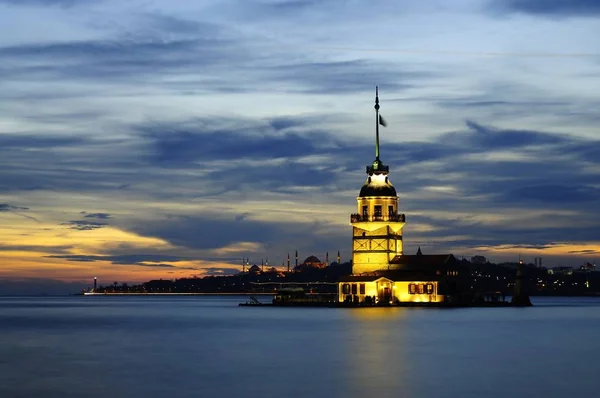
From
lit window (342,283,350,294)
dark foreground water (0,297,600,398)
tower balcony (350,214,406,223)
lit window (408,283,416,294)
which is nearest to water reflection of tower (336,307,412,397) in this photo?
dark foreground water (0,297,600,398)

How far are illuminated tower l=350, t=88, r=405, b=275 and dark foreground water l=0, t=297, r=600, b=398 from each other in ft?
107

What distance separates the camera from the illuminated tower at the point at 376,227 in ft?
486

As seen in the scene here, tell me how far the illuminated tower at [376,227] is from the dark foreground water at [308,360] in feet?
107

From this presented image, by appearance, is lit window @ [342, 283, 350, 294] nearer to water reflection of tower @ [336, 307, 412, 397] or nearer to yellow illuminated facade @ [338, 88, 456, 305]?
yellow illuminated facade @ [338, 88, 456, 305]

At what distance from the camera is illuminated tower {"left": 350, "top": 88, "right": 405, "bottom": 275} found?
486 ft

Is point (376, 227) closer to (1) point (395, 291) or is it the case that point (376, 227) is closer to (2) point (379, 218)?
(2) point (379, 218)

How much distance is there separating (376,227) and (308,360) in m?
76.0

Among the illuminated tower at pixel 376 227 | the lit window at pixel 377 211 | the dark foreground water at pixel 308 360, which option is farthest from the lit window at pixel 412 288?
the dark foreground water at pixel 308 360

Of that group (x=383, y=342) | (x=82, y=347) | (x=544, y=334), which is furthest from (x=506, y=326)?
(x=82, y=347)

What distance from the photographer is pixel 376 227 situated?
5827 inches

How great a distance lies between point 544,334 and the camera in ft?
323

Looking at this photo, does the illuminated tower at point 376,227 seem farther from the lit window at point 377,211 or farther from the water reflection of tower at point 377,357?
the water reflection of tower at point 377,357

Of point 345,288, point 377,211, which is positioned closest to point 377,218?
point 377,211

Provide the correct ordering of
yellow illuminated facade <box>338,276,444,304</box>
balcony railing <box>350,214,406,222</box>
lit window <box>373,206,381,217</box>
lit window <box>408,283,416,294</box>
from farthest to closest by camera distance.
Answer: lit window <box>373,206,381,217</box> < balcony railing <box>350,214,406,222</box> < lit window <box>408,283,416,294</box> < yellow illuminated facade <box>338,276,444,304</box>
